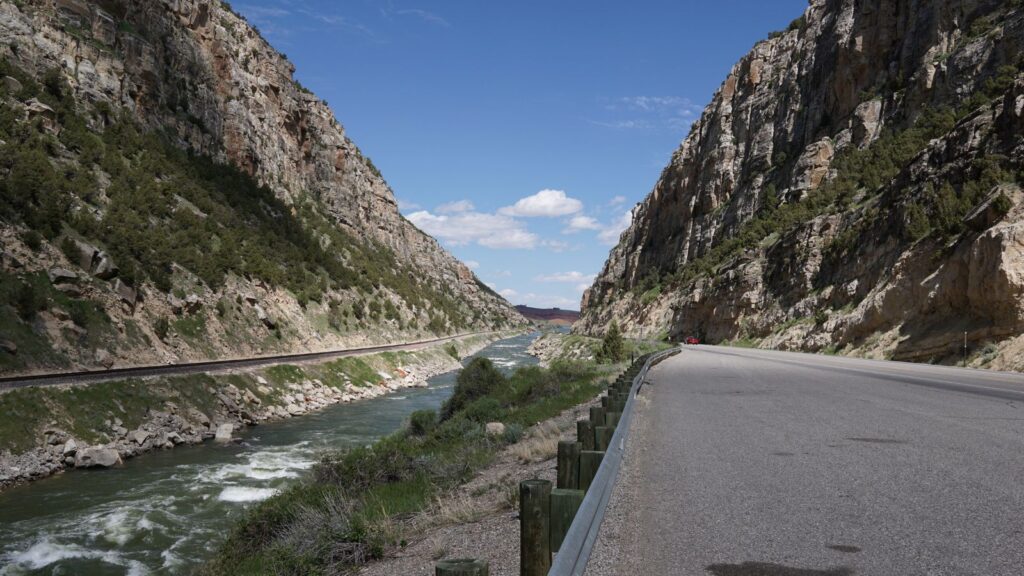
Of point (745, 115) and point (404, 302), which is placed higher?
point (745, 115)

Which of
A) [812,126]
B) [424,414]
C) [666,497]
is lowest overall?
[424,414]

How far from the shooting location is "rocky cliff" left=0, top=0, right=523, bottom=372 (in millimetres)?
24594

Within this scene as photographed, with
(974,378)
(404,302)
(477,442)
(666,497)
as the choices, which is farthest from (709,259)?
(666,497)

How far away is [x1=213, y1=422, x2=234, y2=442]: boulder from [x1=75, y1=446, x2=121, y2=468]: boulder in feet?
13.2

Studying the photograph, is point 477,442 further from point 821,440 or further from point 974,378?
point 974,378

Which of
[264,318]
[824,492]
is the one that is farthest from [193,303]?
[824,492]

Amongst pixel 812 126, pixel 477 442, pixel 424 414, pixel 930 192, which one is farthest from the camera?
pixel 812 126

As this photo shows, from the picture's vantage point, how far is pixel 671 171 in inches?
3600

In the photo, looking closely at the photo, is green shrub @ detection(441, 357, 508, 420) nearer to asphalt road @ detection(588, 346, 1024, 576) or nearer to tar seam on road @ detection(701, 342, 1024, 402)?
tar seam on road @ detection(701, 342, 1024, 402)

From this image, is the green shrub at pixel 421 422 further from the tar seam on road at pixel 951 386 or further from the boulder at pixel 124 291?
the boulder at pixel 124 291

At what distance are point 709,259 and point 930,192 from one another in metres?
35.1

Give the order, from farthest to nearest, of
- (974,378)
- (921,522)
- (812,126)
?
(812,126)
(974,378)
(921,522)

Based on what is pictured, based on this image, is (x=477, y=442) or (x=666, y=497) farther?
(x=477, y=442)

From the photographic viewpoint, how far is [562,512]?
3.35 metres
